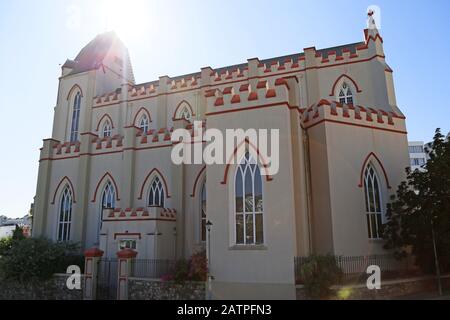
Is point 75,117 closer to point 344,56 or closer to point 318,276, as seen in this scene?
point 344,56

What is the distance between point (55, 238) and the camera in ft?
74.4

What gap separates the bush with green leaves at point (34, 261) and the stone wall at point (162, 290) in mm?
5131

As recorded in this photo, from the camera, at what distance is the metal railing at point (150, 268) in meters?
15.5

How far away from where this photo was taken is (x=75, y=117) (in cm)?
2886

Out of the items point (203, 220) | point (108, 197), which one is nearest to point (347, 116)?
point (203, 220)

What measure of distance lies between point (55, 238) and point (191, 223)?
9451 millimetres

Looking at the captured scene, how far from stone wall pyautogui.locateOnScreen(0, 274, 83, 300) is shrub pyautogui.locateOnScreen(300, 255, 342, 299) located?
10.3m

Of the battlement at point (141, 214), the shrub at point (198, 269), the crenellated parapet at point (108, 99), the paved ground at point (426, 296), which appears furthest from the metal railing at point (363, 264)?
the crenellated parapet at point (108, 99)

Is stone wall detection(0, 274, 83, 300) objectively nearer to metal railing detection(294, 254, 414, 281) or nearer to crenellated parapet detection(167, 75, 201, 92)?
metal railing detection(294, 254, 414, 281)

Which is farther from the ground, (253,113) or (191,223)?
(253,113)

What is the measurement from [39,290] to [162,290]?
7.19 meters
